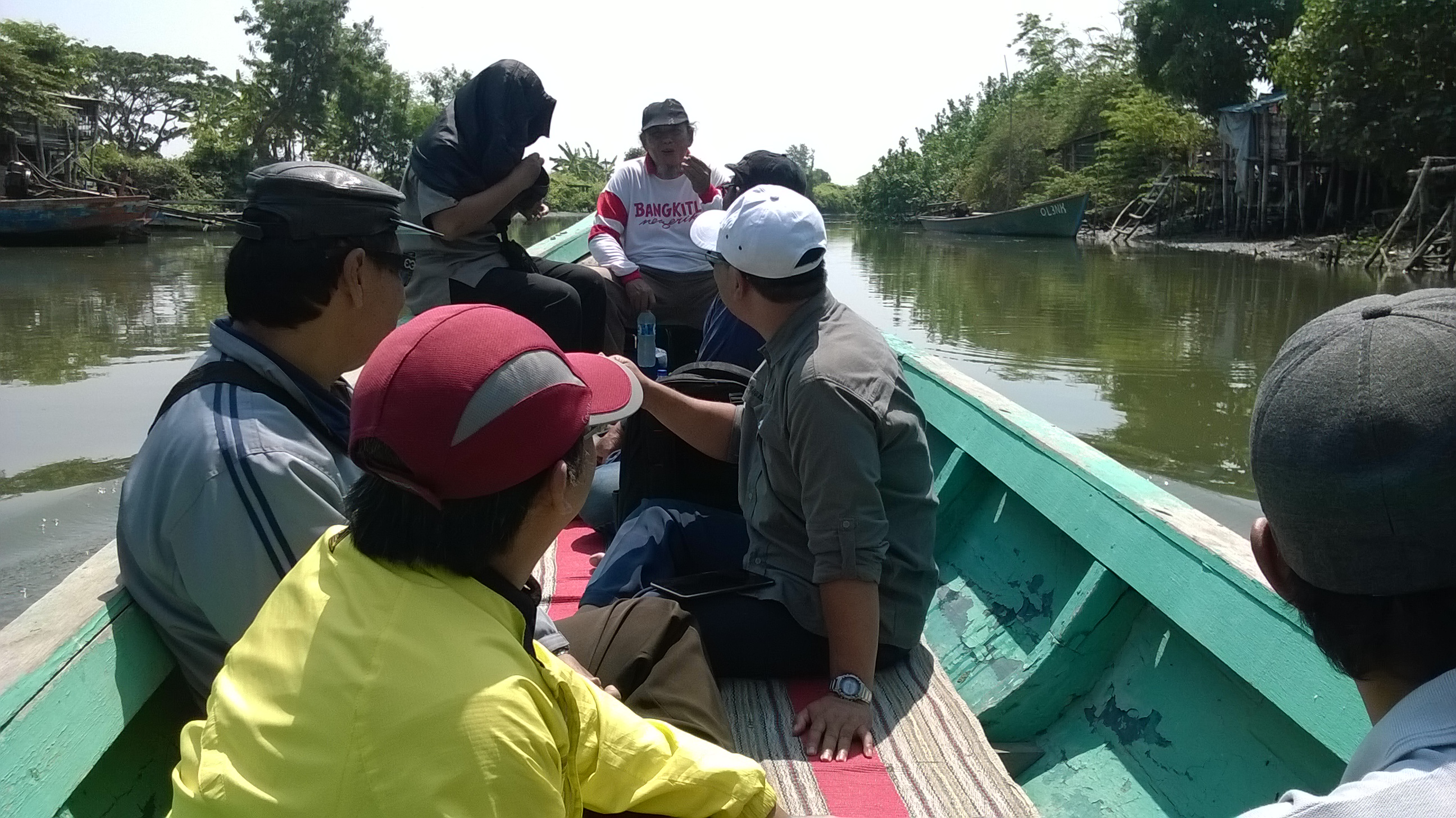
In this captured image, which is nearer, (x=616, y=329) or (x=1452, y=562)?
(x=1452, y=562)

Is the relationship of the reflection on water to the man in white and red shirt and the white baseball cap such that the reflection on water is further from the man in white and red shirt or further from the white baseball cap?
the white baseball cap

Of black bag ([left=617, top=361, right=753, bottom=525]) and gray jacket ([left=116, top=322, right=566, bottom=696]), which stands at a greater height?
gray jacket ([left=116, top=322, right=566, bottom=696])

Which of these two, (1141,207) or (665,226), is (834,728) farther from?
(1141,207)

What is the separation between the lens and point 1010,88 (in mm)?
53594

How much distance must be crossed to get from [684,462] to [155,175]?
44596 mm

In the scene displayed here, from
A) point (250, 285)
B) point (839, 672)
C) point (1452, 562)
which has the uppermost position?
point (250, 285)

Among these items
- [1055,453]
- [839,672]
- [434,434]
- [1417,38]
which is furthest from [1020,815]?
[1417,38]

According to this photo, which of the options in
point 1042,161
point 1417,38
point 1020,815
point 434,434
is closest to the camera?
point 434,434

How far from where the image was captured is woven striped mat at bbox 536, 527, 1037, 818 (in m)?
2.03

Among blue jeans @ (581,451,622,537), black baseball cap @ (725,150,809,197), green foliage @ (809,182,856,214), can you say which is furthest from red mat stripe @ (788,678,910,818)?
green foliage @ (809,182,856,214)

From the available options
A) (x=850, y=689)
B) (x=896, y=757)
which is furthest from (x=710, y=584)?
(x=896, y=757)

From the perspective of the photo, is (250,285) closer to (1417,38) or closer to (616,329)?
(616,329)

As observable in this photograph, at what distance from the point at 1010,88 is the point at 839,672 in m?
55.5

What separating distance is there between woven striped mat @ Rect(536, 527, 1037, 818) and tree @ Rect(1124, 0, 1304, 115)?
32739mm
